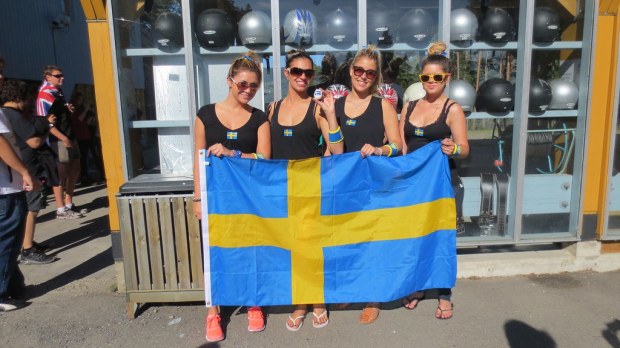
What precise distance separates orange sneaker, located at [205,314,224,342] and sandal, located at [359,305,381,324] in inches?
44.8

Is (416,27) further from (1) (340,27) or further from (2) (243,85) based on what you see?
(2) (243,85)

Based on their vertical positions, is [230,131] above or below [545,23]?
below

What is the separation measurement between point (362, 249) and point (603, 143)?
2882mm

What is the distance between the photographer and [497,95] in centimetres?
439

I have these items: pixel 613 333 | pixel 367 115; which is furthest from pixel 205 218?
pixel 613 333

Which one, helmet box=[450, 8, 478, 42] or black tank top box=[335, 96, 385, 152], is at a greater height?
helmet box=[450, 8, 478, 42]

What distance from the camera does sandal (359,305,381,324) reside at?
11.6 feet

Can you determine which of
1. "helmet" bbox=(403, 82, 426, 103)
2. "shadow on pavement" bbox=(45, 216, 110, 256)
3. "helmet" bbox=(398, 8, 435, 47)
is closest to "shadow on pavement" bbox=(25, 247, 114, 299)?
"shadow on pavement" bbox=(45, 216, 110, 256)

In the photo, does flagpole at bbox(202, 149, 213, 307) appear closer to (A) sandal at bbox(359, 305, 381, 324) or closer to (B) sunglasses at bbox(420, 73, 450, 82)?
(A) sandal at bbox(359, 305, 381, 324)

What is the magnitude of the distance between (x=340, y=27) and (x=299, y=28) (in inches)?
16.8

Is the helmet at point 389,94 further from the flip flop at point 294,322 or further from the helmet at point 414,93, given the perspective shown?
the flip flop at point 294,322

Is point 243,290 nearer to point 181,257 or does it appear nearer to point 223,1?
point 181,257

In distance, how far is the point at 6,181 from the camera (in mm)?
3725

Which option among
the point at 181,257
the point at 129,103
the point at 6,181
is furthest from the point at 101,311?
the point at 129,103
